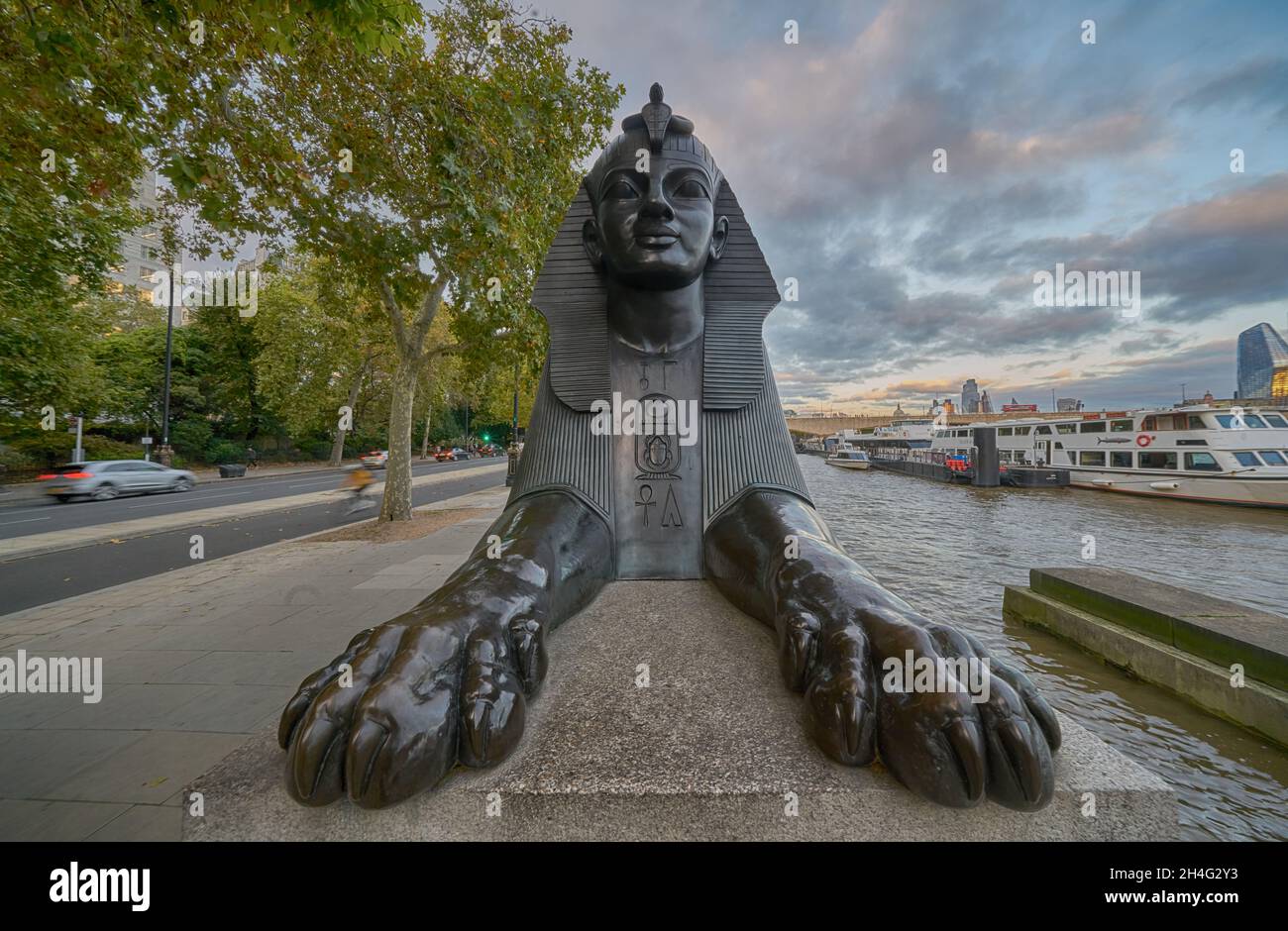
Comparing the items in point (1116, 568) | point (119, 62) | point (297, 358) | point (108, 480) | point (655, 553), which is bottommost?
point (1116, 568)

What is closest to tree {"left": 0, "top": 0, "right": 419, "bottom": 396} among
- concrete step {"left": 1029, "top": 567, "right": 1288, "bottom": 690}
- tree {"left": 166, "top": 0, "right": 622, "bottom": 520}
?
tree {"left": 166, "top": 0, "right": 622, "bottom": 520}

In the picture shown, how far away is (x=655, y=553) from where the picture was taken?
2.70 metres

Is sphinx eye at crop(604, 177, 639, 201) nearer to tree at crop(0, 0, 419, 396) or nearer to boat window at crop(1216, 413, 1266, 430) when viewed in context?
tree at crop(0, 0, 419, 396)

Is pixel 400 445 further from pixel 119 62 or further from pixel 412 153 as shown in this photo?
pixel 119 62

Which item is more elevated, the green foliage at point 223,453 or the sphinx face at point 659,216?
the sphinx face at point 659,216

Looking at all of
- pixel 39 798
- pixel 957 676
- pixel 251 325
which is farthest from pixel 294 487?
pixel 957 676

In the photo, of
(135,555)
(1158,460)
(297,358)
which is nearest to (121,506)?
(135,555)

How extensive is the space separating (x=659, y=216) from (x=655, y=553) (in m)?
1.64

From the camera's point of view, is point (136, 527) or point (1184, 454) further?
point (1184, 454)

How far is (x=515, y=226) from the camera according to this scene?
6680mm

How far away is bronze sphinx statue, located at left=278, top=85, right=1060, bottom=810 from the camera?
3.90 ft

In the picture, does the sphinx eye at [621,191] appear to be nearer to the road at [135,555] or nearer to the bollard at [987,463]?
the road at [135,555]

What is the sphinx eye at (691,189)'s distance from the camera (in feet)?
7.79

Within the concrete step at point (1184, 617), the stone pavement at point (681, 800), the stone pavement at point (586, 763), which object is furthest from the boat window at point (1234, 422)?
the stone pavement at point (681, 800)
